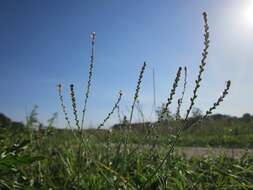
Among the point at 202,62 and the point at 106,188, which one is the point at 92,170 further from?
the point at 202,62

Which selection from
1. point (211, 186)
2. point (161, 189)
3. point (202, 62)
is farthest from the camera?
point (211, 186)

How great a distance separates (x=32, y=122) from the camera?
4.73 metres

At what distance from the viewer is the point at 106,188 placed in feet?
8.05

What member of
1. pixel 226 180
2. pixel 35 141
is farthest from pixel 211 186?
pixel 35 141

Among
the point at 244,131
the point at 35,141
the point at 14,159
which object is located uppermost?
the point at 244,131

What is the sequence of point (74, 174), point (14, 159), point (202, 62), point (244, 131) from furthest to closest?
point (244, 131) < point (74, 174) < point (202, 62) < point (14, 159)

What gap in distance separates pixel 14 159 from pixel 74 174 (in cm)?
117

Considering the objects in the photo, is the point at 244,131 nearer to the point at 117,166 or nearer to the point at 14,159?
the point at 117,166

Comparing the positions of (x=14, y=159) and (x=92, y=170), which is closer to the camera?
(x=14, y=159)

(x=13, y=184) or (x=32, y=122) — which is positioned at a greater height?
(x=32, y=122)

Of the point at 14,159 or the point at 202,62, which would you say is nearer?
the point at 14,159

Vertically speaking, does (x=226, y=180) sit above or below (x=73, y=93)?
below

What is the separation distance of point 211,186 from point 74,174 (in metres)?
1.01

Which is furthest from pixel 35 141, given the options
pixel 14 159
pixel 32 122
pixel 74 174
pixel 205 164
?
pixel 14 159
